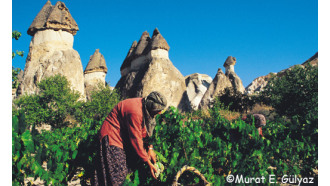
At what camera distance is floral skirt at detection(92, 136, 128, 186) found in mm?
2520

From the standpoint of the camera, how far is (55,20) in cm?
1817

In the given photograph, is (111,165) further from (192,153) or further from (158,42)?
(158,42)

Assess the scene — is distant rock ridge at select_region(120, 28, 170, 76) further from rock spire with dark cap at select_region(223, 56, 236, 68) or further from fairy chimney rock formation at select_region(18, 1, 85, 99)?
rock spire with dark cap at select_region(223, 56, 236, 68)

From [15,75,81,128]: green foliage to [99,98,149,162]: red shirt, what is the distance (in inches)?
460

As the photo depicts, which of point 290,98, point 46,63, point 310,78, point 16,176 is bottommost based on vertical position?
point 16,176

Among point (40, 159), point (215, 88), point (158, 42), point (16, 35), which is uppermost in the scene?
point (158, 42)

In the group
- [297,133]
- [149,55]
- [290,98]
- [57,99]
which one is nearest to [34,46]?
[57,99]

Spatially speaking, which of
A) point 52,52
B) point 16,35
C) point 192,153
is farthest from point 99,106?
point 192,153

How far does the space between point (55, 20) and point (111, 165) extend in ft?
62.4

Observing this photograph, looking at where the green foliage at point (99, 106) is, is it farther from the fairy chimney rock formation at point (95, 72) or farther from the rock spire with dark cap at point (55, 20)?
the rock spire with dark cap at point (55, 20)

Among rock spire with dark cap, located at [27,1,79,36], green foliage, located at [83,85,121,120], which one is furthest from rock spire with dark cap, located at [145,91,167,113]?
rock spire with dark cap, located at [27,1,79,36]

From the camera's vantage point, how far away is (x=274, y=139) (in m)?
3.66
